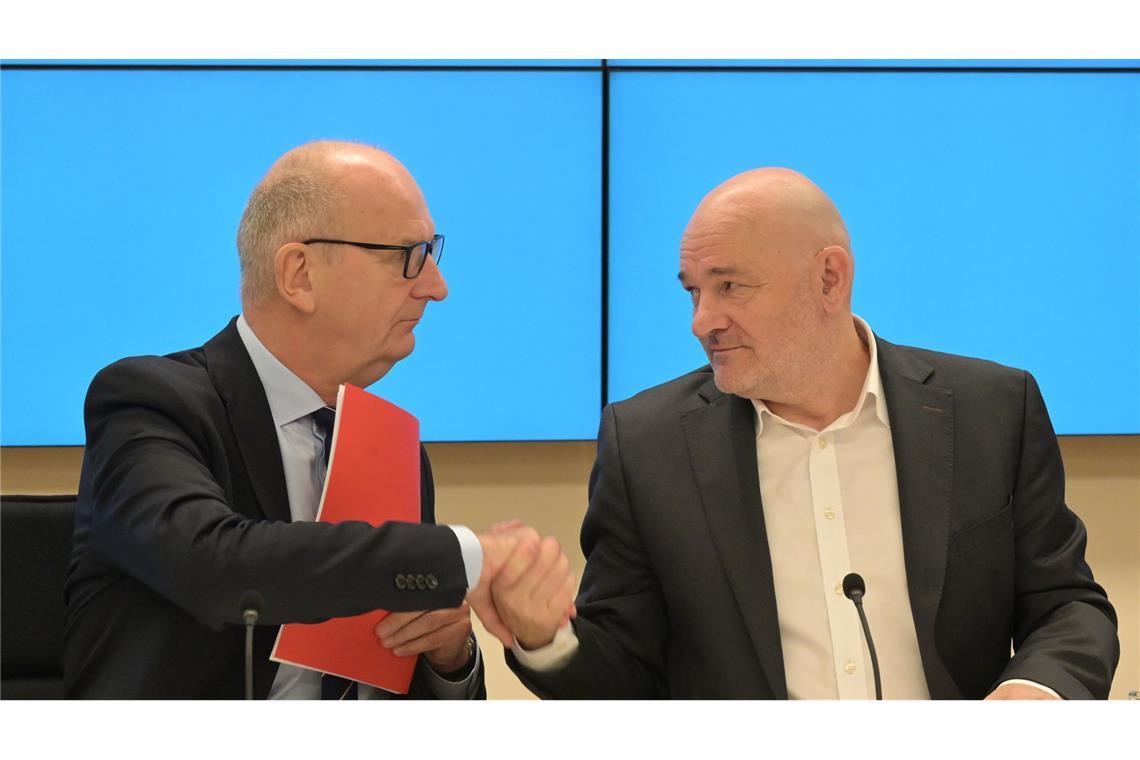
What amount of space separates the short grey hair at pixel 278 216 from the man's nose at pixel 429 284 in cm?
18

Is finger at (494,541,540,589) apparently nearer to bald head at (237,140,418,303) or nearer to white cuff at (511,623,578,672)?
white cuff at (511,623,578,672)

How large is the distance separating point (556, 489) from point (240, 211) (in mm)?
1144

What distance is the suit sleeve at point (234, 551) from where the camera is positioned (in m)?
1.49

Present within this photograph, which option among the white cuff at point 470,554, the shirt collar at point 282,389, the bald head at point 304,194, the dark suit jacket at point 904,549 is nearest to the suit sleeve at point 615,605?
the dark suit jacket at point 904,549

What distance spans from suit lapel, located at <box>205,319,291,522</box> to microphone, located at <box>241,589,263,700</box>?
0.33 m

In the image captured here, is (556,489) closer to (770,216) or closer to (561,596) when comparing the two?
(770,216)

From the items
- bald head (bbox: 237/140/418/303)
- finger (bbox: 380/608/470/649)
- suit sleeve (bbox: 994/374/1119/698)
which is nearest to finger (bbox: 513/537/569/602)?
finger (bbox: 380/608/470/649)

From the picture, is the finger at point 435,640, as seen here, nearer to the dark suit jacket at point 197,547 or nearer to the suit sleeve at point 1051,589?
the dark suit jacket at point 197,547

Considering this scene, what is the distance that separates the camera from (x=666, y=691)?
6.88 feet

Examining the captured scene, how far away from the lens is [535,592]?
1.79 metres

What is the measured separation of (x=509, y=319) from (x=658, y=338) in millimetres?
414

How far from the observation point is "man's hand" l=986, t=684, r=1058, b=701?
174 centimetres

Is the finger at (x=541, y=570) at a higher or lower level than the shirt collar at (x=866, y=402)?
lower
